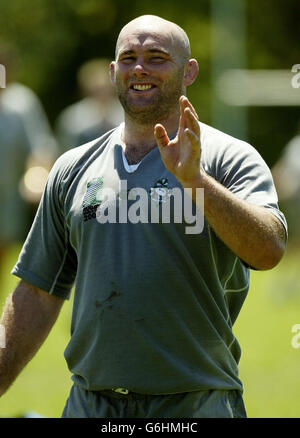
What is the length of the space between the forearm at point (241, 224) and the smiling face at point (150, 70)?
0.54 metres

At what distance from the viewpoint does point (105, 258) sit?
404 centimetres

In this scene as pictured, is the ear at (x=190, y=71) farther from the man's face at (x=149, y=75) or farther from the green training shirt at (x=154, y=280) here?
the green training shirt at (x=154, y=280)

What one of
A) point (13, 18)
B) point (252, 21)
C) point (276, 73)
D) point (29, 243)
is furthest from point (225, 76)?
point (29, 243)

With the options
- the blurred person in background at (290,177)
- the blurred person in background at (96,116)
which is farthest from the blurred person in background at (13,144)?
the blurred person in background at (290,177)

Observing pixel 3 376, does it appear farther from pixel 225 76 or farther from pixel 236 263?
pixel 225 76

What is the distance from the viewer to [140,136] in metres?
4.20

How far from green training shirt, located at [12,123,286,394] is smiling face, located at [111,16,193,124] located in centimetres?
17

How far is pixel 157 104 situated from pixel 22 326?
106 cm

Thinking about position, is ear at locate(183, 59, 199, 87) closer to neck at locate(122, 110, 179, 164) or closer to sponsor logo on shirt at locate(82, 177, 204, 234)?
neck at locate(122, 110, 179, 164)

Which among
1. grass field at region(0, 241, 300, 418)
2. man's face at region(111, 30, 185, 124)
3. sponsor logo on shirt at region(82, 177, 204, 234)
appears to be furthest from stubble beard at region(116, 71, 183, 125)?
grass field at region(0, 241, 300, 418)

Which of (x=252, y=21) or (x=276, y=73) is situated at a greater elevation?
(x=252, y=21)

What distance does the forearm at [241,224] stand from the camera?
3643 mm

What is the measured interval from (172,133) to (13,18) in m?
20.9

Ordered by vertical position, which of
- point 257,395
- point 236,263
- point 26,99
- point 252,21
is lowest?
point 257,395
